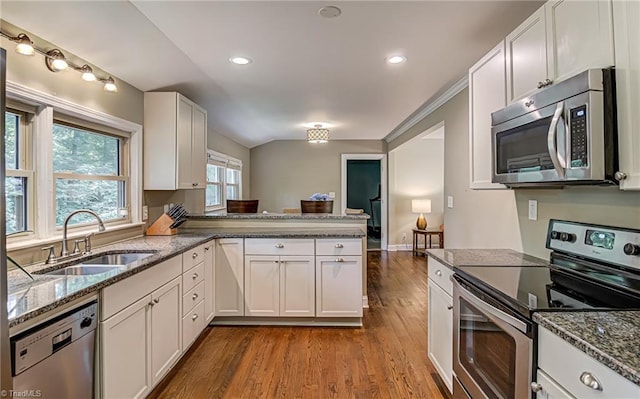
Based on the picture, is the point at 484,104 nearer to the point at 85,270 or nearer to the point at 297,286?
the point at 297,286

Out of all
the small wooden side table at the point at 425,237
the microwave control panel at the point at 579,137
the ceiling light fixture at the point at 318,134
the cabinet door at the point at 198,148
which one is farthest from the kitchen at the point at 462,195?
the small wooden side table at the point at 425,237

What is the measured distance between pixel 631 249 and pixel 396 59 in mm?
1890

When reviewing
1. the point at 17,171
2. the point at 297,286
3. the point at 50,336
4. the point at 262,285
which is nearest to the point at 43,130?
the point at 17,171

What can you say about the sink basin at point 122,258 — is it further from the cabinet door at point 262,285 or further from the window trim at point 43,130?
the cabinet door at point 262,285

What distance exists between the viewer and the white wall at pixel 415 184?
7.09m

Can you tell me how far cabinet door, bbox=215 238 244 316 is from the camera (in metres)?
3.21

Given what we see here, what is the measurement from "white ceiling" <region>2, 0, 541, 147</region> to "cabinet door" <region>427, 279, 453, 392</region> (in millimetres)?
1623

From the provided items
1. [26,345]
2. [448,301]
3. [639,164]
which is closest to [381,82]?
[448,301]

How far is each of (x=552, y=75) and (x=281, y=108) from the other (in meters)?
3.15

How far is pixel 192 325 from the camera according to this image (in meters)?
2.68

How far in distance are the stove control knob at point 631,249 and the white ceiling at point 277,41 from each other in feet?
4.32

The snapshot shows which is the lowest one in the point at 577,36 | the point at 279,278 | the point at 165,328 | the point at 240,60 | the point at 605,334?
the point at 165,328

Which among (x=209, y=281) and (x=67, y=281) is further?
(x=209, y=281)

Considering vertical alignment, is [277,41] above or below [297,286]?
above
